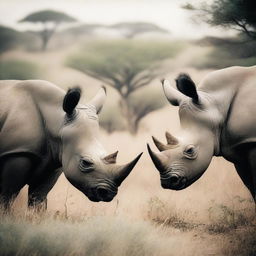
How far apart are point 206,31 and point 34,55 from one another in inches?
198

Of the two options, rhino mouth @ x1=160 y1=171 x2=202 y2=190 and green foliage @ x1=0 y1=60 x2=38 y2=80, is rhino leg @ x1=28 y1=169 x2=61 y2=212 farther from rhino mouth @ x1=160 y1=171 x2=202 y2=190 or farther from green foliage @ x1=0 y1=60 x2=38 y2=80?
green foliage @ x1=0 y1=60 x2=38 y2=80

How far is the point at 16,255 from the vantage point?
420 centimetres

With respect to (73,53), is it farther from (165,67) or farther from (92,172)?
(92,172)

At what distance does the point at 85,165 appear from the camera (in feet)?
16.4

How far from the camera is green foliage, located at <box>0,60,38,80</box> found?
44.7ft

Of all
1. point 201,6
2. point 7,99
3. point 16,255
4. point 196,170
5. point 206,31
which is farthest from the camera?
point 206,31

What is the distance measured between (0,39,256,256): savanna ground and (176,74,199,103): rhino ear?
1.34m

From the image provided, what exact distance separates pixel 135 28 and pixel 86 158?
11151 mm

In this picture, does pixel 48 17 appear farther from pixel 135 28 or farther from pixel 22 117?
pixel 22 117

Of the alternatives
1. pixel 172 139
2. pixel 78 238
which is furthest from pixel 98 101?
pixel 78 238

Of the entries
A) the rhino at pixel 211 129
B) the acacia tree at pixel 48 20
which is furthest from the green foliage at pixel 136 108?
the rhino at pixel 211 129

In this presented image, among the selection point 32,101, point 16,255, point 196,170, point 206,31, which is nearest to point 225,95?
point 196,170

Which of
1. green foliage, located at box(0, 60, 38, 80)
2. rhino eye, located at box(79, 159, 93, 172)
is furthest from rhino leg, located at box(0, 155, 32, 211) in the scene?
green foliage, located at box(0, 60, 38, 80)

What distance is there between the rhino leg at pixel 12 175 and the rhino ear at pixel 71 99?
64cm
